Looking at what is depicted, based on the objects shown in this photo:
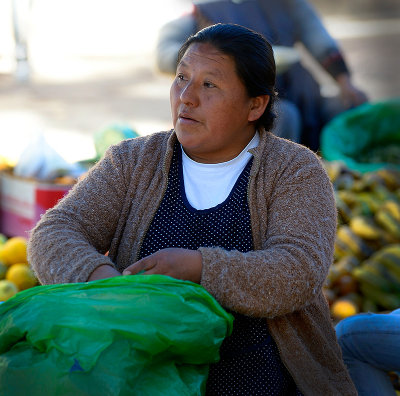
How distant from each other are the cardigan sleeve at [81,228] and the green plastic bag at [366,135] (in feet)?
8.99

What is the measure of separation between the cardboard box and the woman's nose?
1799 millimetres

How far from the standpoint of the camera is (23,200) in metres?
3.51

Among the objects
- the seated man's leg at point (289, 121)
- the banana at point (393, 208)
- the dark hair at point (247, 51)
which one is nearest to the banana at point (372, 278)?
the banana at point (393, 208)

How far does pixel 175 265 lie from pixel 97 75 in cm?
832

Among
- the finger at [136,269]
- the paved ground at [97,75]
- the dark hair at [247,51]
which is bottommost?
the paved ground at [97,75]

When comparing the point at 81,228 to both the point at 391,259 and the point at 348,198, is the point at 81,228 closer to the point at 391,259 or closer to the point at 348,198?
the point at 391,259

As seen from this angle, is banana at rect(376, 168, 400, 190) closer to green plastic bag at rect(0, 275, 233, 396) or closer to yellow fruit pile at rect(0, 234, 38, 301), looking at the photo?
yellow fruit pile at rect(0, 234, 38, 301)

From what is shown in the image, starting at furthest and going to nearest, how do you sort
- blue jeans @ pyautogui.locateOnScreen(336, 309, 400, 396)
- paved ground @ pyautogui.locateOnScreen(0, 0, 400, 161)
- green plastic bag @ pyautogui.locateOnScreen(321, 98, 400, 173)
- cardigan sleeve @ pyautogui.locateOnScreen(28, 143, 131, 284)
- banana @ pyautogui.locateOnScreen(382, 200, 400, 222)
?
paved ground @ pyautogui.locateOnScreen(0, 0, 400, 161), green plastic bag @ pyautogui.locateOnScreen(321, 98, 400, 173), banana @ pyautogui.locateOnScreen(382, 200, 400, 222), blue jeans @ pyautogui.locateOnScreen(336, 309, 400, 396), cardigan sleeve @ pyautogui.locateOnScreen(28, 143, 131, 284)

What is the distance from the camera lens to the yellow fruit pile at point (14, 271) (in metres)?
2.78

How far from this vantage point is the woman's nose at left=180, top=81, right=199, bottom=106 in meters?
1.58

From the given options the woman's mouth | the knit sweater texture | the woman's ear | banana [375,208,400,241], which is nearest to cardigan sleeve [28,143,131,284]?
the knit sweater texture

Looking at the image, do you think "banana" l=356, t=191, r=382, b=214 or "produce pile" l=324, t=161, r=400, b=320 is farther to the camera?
"banana" l=356, t=191, r=382, b=214

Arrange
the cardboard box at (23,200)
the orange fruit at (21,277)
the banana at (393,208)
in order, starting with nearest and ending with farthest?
the orange fruit at (21,277)
the cardboard box at (23,200)
the banana at (393,208)

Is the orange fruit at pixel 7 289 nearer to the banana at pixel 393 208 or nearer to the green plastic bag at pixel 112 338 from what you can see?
the green plastic bag at pixel 112 338
